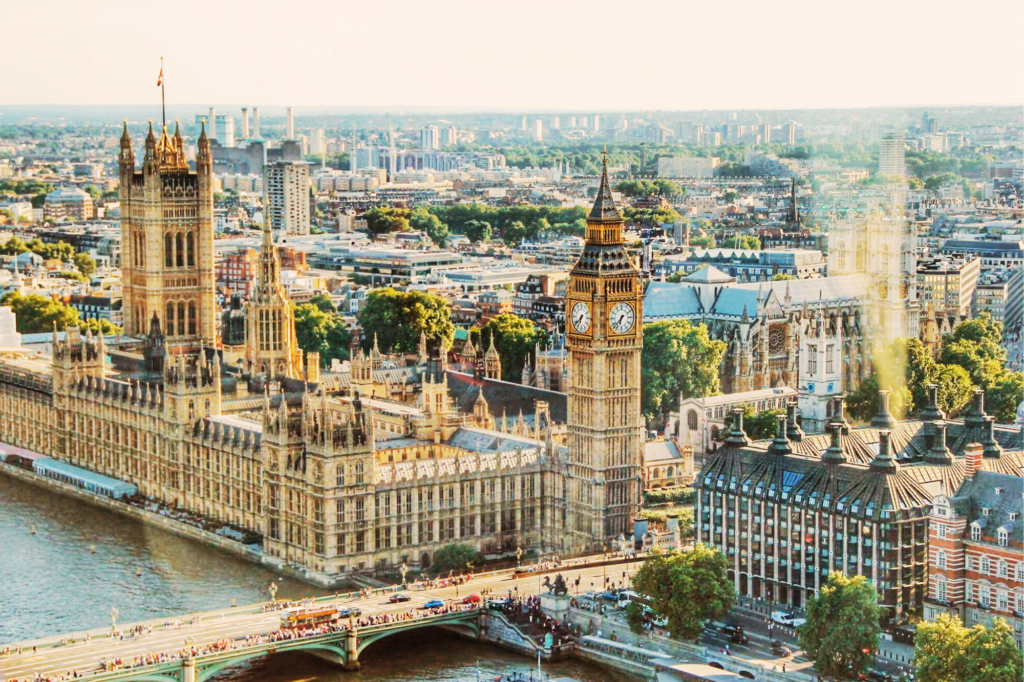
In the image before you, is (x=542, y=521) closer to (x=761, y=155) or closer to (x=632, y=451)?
(x=632, y=451)

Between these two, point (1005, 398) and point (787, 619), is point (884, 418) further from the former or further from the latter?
point (1005, 398)

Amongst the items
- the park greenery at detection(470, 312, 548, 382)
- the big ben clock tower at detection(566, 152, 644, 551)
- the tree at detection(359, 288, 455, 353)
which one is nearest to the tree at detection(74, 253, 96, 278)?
the tree at detection(359, 288, 455, 353)

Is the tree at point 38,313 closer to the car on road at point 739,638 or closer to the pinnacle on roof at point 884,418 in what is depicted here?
the pinnacle on roof at point 884,418

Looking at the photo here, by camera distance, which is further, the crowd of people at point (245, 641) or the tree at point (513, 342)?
the tree at point (513, 342)

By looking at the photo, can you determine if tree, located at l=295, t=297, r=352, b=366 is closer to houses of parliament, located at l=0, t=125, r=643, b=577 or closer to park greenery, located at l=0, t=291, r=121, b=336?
park greenery, located at l=0, t=291, r=121, b=336

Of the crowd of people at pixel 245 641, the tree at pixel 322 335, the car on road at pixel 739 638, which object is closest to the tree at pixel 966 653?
the car on road at pixel 739 638

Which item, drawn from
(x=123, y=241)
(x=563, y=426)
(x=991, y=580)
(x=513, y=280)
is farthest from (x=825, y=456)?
(x=513, y=280)

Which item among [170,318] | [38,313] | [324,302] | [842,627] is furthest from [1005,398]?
[38,313]
